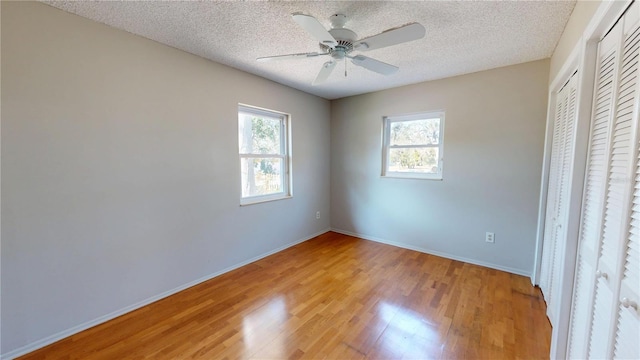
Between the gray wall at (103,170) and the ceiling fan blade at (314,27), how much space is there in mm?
1546

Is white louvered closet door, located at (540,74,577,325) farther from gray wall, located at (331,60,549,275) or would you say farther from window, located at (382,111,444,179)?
window, located at (382,111,444,179)

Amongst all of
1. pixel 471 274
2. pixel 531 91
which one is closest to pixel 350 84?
pixel 531 91

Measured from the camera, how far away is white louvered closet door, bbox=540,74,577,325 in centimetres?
177

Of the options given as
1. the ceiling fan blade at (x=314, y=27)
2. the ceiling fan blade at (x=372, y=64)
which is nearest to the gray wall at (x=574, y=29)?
the ceiling fan blade at (x=372, y=64)

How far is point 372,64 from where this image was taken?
1.98 meters

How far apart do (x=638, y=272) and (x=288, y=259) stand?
2.90 metres

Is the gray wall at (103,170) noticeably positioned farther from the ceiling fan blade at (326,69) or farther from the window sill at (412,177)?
the window sill at (412,177)

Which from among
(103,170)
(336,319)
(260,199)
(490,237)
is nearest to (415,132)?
(490,237)

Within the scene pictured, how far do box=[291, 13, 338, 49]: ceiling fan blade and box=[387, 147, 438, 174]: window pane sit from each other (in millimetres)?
2255

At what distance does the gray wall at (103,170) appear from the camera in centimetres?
161

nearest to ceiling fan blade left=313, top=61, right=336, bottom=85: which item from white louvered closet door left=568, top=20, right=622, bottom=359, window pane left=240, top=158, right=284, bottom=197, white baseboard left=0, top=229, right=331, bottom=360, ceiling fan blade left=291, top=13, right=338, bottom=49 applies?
ceiling fan blade left=291, top=13, right=338, bottom=49

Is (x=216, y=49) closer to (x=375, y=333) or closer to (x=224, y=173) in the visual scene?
(x=224, y=173)

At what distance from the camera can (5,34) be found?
59.8 inches

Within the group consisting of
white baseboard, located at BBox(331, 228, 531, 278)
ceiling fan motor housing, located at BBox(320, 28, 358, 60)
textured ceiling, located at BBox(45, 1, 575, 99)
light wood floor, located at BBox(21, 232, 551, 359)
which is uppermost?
textured ceiling, located at BBox(45, 1, 575, 99)
